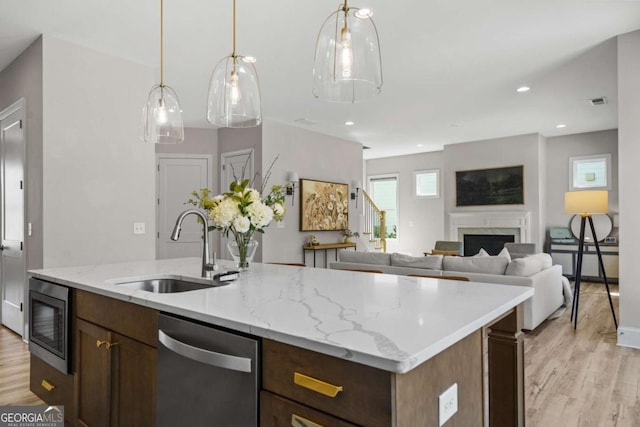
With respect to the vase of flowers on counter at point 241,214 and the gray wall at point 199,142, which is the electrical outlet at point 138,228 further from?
the gray wall at point 199,142

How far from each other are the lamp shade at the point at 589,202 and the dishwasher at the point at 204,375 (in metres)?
4.30

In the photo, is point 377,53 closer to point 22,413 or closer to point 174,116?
point 174,116

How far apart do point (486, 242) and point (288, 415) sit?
300 inches

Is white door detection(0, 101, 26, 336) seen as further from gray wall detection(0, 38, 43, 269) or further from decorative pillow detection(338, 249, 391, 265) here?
decorative pillow detection(338, 249, 391, 265)

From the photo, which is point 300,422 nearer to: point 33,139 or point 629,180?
point 33,139

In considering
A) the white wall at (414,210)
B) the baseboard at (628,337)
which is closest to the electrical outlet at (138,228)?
the baseboard at (628,337)

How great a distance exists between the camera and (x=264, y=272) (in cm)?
230

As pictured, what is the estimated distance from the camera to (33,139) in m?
3.56

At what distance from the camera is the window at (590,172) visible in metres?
7.26

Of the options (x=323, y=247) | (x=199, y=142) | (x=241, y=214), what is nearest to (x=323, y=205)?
(x=323, y=247)

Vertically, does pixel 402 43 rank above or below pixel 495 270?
above

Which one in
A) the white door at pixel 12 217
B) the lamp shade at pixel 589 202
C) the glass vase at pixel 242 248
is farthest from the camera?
the lamp shade at pixel 589 202

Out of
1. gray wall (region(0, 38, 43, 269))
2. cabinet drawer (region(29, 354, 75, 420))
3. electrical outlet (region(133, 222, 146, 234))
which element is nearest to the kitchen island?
cabinet drawer (region(29, 354, 75, 420))

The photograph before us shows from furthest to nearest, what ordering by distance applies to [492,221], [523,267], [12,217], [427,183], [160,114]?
[427,183] → [492,221] → [12,217] → [523,267] → [160,114]
